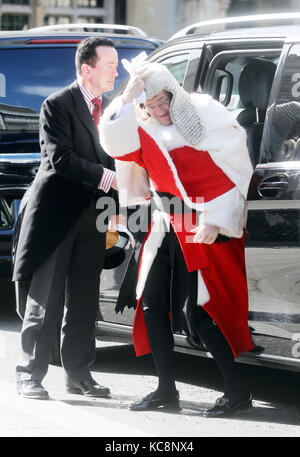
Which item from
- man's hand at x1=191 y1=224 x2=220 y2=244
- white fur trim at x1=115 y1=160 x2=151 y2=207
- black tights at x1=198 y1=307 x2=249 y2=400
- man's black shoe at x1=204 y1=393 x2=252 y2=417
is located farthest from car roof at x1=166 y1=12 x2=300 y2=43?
man's black shoe at x1=204 y1=393 x2=252 y2=417

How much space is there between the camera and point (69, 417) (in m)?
5.32

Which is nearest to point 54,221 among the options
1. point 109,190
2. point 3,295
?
point 109,190

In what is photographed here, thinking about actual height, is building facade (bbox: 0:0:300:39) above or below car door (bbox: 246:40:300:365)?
below

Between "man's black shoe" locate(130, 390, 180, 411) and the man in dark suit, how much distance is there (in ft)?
1.08

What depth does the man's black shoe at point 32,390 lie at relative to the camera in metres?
5.73

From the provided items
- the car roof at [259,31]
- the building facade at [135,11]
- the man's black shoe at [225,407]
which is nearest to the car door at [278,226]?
the car roof at [259,31]

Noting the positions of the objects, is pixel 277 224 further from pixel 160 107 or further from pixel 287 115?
Result: pixel 160 107

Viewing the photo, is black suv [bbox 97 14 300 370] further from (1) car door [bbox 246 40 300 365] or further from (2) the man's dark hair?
(2) the man's dark hair

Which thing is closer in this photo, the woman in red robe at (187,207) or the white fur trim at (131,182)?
the woman in red robe at (187,207)

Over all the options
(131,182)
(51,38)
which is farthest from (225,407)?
(51,38)

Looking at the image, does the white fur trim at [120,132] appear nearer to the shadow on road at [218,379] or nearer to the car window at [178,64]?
the car window at [178,64]

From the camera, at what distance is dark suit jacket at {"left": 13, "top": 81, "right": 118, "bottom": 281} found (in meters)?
5.70

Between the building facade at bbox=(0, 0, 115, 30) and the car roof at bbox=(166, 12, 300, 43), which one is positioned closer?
the car roof at bbox=(166, 12, 300, 43)

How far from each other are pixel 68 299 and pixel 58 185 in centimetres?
62
